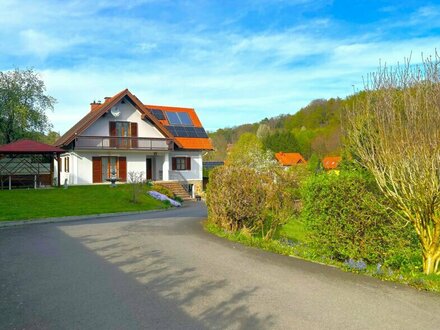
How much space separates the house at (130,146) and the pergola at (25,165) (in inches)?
77.2

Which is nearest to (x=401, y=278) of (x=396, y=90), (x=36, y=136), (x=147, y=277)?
(x=396, y=90)

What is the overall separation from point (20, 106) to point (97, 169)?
12.5 m

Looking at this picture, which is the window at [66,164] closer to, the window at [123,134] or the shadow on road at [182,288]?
the window at [123,134]

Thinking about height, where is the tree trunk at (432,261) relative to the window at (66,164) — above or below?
below

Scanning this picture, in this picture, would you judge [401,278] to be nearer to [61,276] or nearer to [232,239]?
[232,239]

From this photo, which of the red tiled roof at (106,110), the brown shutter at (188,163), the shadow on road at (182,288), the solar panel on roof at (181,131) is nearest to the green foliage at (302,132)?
the solar panel on roof at (181,131)

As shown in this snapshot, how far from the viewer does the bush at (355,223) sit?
7797mm

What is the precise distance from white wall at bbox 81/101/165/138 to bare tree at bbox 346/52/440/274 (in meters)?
24.3

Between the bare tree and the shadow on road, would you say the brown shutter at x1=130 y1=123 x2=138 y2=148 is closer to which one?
the shadow on road

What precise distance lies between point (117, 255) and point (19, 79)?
34.4 meters

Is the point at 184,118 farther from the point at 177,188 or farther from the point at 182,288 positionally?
the point at 182,288

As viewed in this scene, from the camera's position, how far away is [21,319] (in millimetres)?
5043

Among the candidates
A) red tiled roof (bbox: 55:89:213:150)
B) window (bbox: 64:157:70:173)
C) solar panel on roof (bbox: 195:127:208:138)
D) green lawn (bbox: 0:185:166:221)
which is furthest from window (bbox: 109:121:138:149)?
solar panel on roof (bbox: 195:127:208:138)

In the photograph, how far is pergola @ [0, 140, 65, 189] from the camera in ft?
80.6
